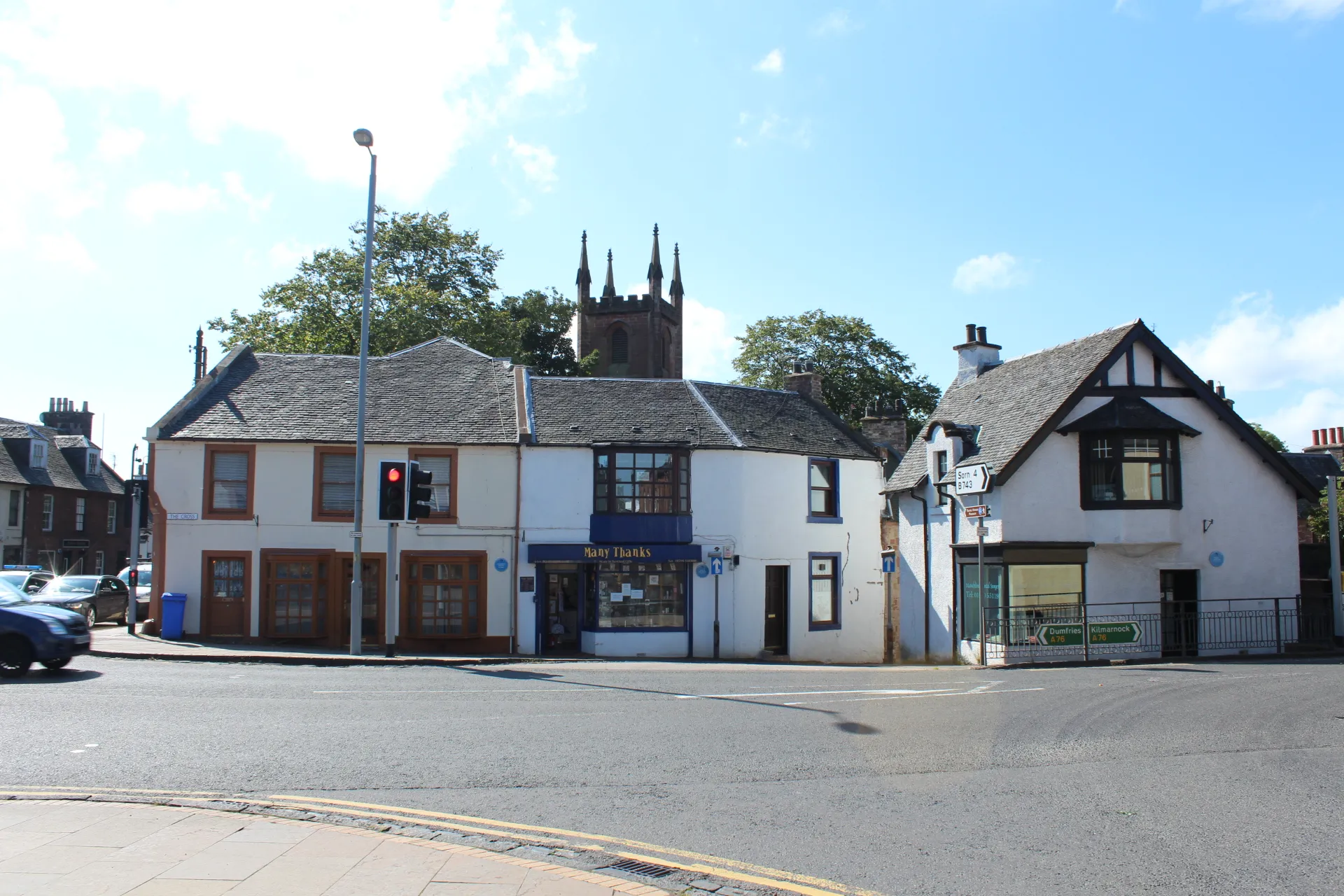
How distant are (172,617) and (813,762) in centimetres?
1900

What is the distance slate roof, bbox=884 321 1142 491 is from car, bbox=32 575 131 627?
2110 centimetres

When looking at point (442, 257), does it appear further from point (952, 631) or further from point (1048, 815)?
point (1048, 815)

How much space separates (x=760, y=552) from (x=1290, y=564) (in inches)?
510

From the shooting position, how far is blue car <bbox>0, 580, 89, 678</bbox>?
15219mm

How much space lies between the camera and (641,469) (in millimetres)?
26141

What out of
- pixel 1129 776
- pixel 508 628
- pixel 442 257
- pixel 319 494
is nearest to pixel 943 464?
pixel 508 628

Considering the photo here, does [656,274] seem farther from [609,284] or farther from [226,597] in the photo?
[226,597]

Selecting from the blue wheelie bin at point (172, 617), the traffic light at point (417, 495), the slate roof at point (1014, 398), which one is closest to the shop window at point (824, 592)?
the slate roof at point (1014, 398)

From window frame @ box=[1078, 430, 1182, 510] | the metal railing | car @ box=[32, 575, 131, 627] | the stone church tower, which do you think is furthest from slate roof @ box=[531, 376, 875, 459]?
the stone church tower

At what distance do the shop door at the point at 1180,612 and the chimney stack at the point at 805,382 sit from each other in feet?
38.1

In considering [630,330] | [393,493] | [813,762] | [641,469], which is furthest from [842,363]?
[813,762]

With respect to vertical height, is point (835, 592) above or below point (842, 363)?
below

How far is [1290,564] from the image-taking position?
25.0m

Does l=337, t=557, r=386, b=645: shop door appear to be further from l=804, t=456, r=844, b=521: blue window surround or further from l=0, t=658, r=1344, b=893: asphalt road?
l=804, t=456, r=844, b=521: blue window surround
